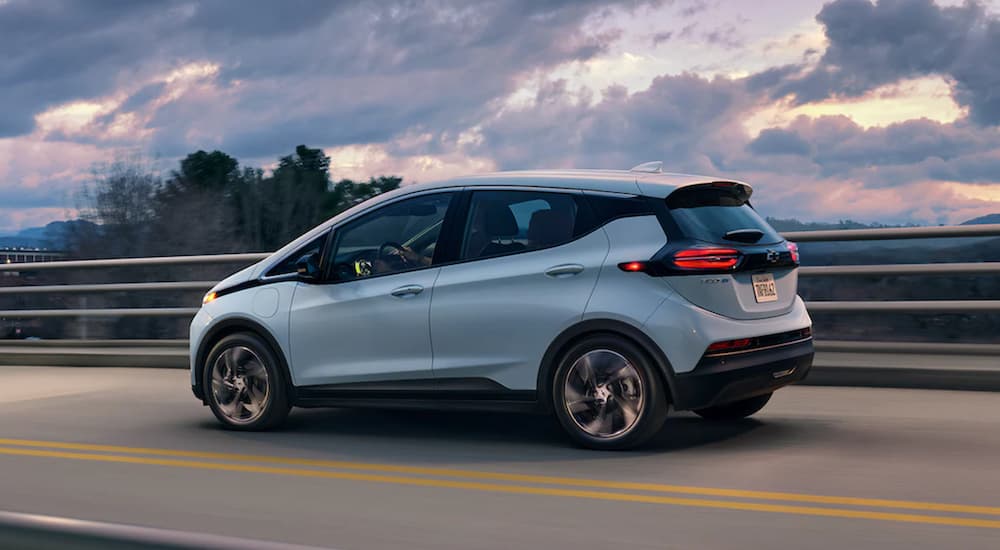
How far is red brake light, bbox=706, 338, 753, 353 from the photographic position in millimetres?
6586

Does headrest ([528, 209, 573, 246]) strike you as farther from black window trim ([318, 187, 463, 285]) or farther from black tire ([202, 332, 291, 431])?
black tire ([202, 332, 291, 431])

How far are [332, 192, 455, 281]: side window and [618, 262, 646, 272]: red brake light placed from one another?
4.47 feet

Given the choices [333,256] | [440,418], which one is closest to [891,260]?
[440,418]

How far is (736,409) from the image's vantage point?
7926mm

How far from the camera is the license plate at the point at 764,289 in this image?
693cm

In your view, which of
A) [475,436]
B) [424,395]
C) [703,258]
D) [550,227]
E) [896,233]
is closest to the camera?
[703,258]

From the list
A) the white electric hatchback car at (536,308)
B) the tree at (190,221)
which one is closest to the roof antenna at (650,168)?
the white electric hatchback car at (536,308)

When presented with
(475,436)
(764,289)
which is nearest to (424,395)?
(475,436)

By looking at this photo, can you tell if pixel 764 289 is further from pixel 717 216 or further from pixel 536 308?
pixel 536 308

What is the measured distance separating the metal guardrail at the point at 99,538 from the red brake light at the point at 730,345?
4643mm

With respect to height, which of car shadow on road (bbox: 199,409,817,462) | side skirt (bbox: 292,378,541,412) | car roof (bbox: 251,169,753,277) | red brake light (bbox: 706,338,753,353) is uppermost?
car roof (bbox: 251,169,753,277)

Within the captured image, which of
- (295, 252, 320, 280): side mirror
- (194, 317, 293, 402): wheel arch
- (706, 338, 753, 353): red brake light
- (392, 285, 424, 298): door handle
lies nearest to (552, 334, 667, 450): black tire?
(706, 338, 753, 353): red brake light

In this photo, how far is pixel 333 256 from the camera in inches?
313

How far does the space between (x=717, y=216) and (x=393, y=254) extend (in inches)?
83.7
